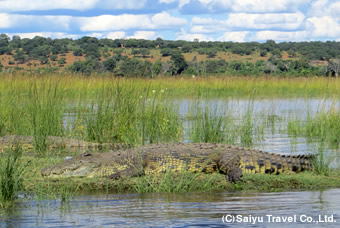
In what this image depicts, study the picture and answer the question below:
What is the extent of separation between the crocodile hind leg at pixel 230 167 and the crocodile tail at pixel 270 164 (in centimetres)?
16

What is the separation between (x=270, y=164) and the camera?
7.37 meters

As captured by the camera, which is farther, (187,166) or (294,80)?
(294,80)

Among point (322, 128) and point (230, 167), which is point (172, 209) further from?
point (322, 128)

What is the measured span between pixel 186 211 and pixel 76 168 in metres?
2.49

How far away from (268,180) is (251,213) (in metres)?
1.81

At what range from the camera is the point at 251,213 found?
5066 mm

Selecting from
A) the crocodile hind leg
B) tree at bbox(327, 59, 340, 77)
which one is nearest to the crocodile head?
the crocodile hind leg

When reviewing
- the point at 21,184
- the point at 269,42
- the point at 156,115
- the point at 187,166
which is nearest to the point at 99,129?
the point at 156,115

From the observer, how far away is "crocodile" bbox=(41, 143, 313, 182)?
7297 mm

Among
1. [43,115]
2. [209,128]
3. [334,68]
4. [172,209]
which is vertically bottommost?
[172,209]

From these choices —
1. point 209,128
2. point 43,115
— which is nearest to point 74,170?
point 43,115

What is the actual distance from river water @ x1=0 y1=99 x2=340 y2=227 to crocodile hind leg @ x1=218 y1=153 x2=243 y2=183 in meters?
0.54

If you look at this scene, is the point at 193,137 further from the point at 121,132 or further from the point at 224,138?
the point at 121,132

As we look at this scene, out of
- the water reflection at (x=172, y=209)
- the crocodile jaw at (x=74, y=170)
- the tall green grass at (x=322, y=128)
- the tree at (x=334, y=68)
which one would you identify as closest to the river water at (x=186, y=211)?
the water reflection at (x=172, y=209)
